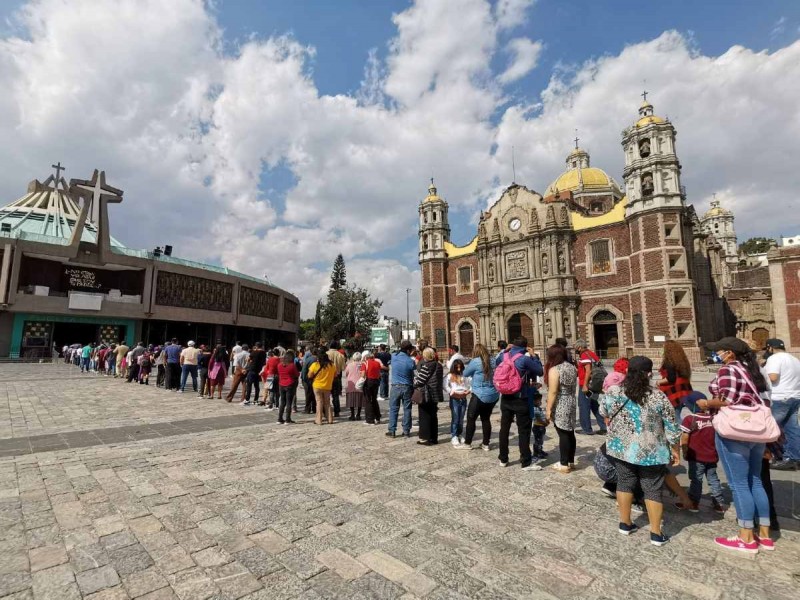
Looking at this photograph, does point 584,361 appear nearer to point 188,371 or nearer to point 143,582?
point 143,582

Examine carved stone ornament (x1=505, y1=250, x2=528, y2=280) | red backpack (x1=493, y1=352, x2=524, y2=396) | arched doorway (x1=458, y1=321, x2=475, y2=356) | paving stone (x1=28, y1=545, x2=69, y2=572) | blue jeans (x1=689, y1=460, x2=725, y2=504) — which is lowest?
paving stone (x1=28, y1=545, x2=69, y2=572)

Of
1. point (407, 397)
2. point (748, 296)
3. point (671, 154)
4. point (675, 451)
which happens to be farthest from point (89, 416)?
point (748, 296)

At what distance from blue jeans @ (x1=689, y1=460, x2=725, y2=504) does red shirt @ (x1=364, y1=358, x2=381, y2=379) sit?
5909 millimetres

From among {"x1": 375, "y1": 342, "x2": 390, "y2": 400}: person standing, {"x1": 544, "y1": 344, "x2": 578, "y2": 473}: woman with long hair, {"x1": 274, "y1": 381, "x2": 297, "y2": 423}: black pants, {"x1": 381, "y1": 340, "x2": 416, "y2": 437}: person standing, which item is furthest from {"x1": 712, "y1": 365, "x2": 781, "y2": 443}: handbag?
{"x1": 375, "y1": 342, "x2": 390, "y2": 400}: person standing

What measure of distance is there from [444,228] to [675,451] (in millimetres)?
38936

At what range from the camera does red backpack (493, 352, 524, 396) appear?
5.44m

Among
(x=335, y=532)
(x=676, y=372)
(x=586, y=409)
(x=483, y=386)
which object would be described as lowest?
(x=335, y=532)

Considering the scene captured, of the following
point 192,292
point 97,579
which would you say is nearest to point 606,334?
point 97,579

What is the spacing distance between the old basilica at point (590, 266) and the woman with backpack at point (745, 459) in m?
27.1

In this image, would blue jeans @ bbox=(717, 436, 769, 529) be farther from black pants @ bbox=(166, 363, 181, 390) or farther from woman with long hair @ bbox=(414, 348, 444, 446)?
black pants @ bbox=(166, 363, 181, 390)

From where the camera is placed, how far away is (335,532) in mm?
3561

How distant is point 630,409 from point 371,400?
596cm

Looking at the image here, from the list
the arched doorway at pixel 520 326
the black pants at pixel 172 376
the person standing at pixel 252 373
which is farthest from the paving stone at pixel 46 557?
the arched doorway at pixel 520 326

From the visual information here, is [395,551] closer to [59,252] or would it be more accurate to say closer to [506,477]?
[506,477]
